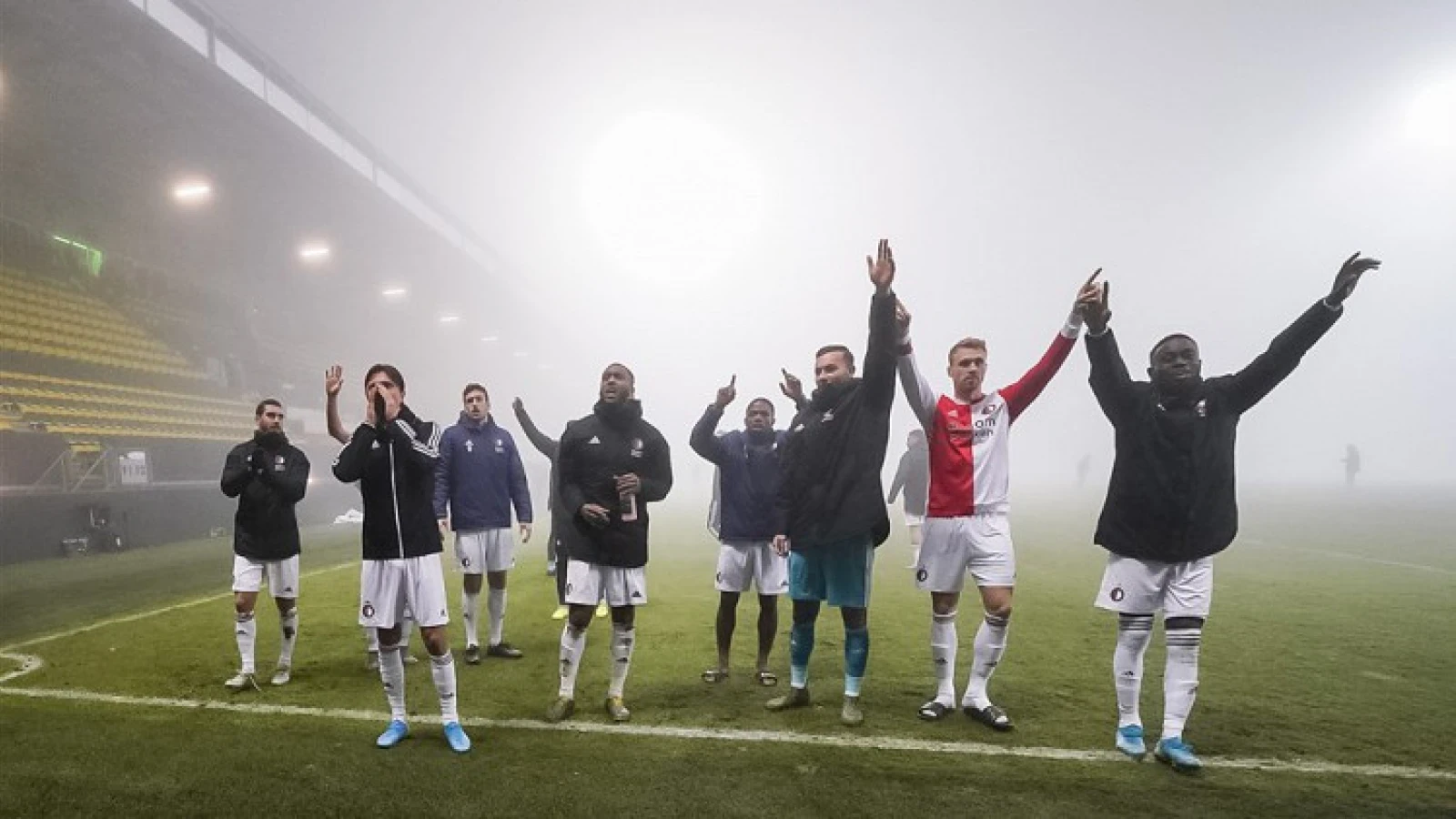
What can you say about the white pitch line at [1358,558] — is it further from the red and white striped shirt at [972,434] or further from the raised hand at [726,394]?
the raised hand at [726,394]

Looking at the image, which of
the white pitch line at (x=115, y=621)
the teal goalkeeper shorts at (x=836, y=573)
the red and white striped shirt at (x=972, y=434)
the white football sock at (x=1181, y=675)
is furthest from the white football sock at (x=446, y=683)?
the white pitch line at (x=115, y=621)

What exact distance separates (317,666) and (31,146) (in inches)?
803

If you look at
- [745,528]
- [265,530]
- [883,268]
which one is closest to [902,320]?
[883,268]

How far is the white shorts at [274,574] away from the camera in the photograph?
5.22m

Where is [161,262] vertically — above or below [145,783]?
above

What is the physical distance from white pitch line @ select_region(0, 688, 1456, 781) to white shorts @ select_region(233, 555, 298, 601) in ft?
2.74

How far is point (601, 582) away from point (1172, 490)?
138 inches

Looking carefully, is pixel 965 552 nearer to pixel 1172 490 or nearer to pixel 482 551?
pixel 1172 490

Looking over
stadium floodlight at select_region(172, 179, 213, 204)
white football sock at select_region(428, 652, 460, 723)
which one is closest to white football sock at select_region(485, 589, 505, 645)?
white football sock at select_region(428, 652, 460, 723)

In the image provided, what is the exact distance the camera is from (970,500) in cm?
438

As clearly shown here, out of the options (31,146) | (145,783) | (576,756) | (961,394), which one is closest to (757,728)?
(576,756)

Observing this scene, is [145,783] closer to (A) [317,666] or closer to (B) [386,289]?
(A) [317,666]

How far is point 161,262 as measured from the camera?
23438 mm

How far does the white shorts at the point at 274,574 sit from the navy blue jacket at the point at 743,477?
332 cm
